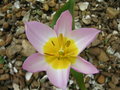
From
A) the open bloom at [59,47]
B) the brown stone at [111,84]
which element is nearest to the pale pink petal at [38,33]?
the open bloom at [59,47]

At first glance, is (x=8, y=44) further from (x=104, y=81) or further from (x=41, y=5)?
(x=104, y=81)

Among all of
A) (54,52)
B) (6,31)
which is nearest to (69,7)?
(54,52)

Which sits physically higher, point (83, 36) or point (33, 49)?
point (83, 36)

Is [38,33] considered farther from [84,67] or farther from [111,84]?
[111,84]

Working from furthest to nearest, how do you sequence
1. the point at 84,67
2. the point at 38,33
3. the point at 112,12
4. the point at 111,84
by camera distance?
1. the point at 112,12
2. the point at 111,84
3. the point at 38,33
4. the point at 84,67

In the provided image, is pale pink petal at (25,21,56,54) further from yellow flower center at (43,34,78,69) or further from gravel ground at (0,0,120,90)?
gravel ground at (0,0,120,90)

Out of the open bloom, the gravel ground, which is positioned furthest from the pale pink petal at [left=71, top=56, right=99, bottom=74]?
the gravel ground

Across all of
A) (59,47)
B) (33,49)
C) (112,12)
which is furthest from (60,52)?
(112,12)

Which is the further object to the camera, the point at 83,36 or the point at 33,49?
the point at 33,49
